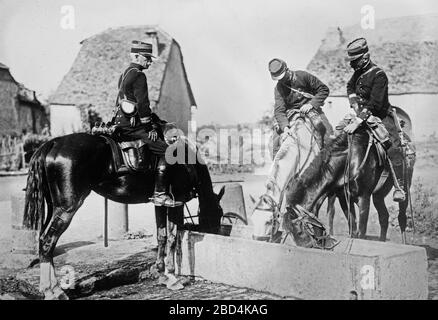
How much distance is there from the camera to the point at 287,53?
7.66m

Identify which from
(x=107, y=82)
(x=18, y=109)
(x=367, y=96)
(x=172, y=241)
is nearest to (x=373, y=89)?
(x=367, y=96)

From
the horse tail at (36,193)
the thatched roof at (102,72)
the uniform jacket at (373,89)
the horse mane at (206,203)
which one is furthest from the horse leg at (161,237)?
the thatched roof at (102,72)

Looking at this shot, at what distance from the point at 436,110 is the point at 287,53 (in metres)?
4.41

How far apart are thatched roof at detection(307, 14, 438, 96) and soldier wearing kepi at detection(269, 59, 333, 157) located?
13.5ft

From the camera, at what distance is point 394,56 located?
12.5m

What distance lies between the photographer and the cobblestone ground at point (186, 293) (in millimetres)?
5203

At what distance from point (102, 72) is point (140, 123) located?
10390 millimetres

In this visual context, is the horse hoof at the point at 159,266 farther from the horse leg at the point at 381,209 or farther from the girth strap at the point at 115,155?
the horse leg at the point at 381,209

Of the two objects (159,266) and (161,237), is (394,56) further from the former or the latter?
(159,266)

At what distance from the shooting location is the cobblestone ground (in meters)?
5.20

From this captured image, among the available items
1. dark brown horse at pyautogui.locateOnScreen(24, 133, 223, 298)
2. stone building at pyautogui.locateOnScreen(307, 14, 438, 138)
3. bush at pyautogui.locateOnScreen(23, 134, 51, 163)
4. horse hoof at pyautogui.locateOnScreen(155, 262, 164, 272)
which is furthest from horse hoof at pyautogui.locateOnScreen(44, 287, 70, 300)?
bush at pyautogui.locateOnScreen(23, 134, 51, 163)

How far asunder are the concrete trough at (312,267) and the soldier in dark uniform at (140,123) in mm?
594

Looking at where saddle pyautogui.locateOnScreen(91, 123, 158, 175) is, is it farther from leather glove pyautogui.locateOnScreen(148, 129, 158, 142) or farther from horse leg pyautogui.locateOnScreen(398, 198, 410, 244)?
horse leg pyautogui.locateOnScreen(398, 198, 410, 244)
